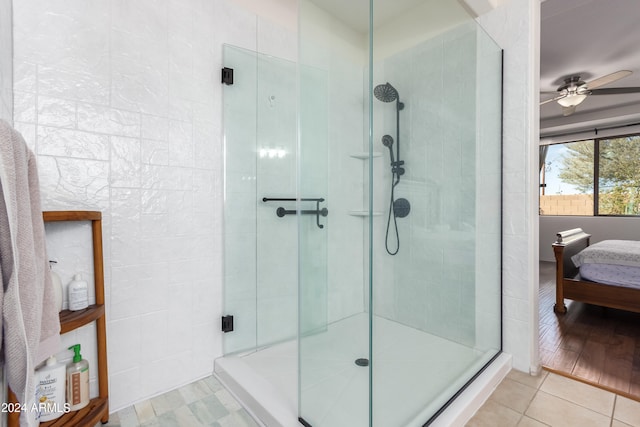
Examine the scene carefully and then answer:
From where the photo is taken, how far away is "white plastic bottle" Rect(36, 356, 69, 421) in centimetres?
111

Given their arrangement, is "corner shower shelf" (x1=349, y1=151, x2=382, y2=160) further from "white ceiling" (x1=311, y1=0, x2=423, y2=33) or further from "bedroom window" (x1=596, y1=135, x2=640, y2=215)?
"bedroom window" (x1=596, y1=135, x2=640, y2=215)

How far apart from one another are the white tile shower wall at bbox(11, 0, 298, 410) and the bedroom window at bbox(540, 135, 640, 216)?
5872 mm

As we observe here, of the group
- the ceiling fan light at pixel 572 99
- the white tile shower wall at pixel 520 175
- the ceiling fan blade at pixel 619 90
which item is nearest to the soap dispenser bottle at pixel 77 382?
the white tile shower wall at pixel 520 175

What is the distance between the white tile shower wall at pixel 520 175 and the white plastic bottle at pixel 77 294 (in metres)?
2.17

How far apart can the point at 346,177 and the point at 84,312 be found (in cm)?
121

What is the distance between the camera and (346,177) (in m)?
1.30

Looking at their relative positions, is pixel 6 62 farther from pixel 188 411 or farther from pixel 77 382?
pixel 188 411

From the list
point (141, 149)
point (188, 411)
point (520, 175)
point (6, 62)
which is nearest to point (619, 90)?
point (520, 175)

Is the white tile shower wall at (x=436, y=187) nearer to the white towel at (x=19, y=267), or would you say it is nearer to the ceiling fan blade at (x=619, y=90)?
the white towel at (x=19, y=267)

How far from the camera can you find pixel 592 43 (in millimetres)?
2869

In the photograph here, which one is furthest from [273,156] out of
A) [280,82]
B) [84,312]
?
[84,312]

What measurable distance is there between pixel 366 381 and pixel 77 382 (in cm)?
117

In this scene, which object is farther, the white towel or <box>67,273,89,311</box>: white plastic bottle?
<box>67,273,89,311</box>: white plastic bottle

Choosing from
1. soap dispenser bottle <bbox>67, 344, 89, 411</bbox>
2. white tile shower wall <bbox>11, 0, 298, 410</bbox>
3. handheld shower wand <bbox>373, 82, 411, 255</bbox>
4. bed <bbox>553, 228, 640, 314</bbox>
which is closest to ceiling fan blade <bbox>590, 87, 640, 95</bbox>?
bed <bbox>553, 228, 640, 314</bbox>
